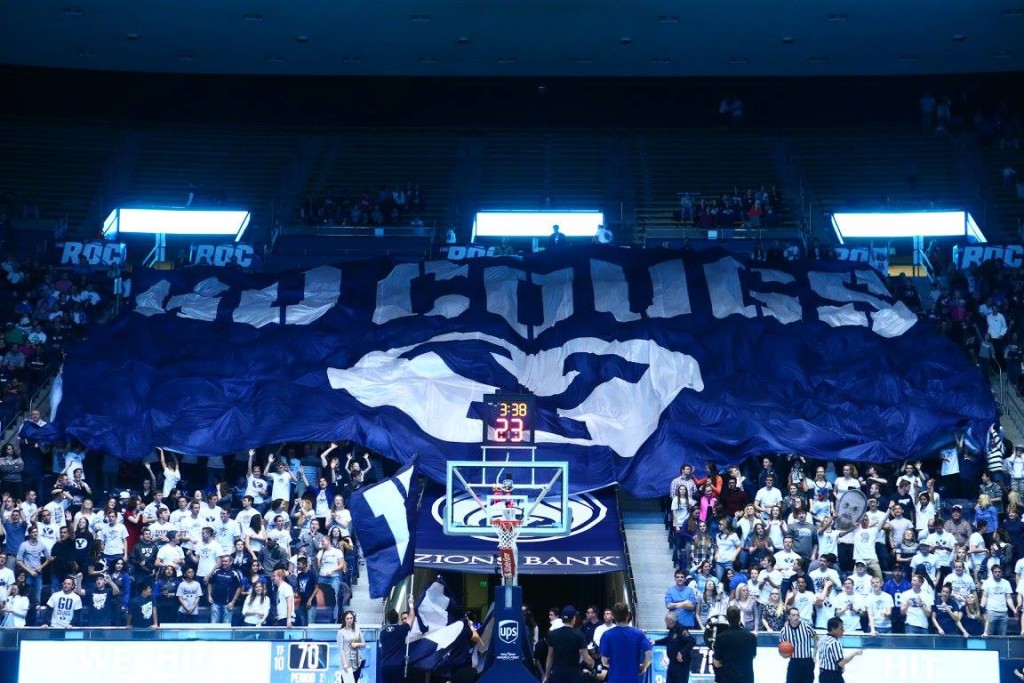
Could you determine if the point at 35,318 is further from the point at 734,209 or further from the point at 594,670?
the point at 594,670

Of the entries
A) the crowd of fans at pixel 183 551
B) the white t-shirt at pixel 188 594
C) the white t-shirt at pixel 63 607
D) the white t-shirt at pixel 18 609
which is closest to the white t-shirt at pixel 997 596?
the crowd of fans at pixel 183 551

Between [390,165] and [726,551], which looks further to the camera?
[390,165]

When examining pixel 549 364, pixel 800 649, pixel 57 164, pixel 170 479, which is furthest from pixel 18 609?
pixel 57 164

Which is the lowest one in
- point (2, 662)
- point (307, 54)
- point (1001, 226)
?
point (2, 662)

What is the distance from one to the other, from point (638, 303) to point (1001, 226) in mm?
12105

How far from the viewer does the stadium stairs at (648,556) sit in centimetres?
2256

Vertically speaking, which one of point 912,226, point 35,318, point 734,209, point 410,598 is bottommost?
point 410,598

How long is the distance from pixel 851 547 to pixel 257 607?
328 inches

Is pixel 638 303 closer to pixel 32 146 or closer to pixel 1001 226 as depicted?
pixel 1001 226

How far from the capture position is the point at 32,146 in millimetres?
40625

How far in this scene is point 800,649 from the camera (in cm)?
1598

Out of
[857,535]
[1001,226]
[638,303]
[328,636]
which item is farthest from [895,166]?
[328,636]

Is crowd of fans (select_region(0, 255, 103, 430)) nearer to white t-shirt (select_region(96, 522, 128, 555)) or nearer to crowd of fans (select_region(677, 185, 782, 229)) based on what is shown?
white t-shirt (select_region(96, 522, 128, 555))

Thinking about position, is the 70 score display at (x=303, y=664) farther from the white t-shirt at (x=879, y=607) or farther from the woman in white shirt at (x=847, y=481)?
the woman in white shirt at (x=847, y=481)
